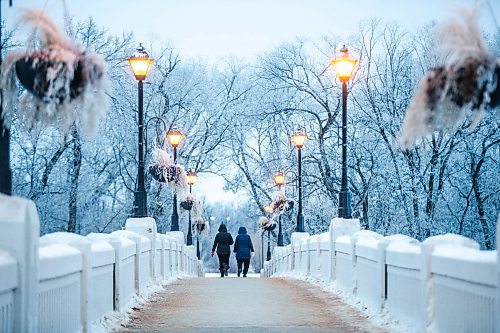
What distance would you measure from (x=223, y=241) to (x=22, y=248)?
25661 millimetres

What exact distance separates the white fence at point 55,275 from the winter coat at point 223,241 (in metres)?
18.0

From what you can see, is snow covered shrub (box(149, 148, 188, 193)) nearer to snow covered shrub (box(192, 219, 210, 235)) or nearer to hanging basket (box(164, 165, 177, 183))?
hanging basket (box(164, 165, 177, 183))

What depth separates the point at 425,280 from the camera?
28.6ft

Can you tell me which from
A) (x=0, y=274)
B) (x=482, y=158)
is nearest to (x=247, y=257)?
(x=482, y=158)

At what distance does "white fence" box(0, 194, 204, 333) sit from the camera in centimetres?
652

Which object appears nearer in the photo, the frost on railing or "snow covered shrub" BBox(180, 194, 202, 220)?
the frost on railing

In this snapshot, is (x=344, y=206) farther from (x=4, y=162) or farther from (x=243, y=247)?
(x=243, y=247)

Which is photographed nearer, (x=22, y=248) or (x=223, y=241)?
(x=22, y=248)

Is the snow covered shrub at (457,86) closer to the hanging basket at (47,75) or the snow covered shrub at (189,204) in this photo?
the hanging basket at (47,75)

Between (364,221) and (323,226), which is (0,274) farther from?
(323,226)

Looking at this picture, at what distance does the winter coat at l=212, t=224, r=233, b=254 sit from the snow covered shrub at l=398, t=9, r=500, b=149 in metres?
24.7

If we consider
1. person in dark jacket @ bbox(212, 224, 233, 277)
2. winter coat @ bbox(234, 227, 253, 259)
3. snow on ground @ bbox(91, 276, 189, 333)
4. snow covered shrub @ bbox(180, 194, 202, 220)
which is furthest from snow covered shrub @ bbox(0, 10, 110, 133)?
snow covered shrub @ bbox(180, 194, 202, 220)

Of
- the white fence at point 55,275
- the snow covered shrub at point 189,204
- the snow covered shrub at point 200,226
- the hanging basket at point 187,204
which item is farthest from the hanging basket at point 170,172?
the snow covered shrub at point 200,226

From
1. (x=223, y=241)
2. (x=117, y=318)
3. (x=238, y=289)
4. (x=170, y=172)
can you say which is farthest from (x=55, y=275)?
(x=223, y=241)
